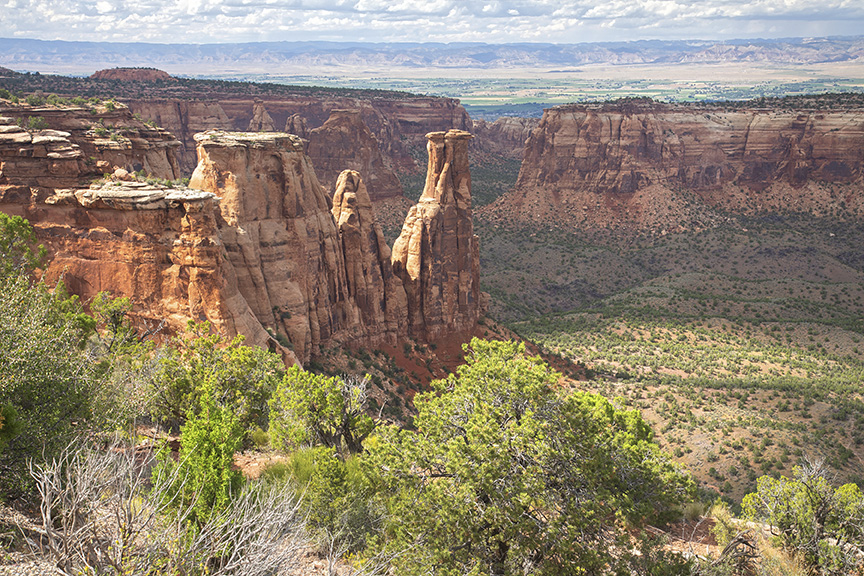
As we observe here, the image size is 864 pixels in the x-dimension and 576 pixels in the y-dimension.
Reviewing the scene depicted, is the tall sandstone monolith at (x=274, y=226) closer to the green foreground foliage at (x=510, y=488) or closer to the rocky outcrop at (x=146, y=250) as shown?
the rocky outcrop at (x=146, y=250)

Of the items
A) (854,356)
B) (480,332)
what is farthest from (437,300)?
(854,356)

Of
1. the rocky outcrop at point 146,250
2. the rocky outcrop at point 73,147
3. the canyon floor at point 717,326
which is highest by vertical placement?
the rocky outcrop at point 73,147

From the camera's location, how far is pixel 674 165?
104438 millimetres

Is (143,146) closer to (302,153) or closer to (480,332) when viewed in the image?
(302,153)

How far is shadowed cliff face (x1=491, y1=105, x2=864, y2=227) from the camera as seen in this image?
326 ft

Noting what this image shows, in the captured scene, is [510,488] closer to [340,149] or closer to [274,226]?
[274,226]

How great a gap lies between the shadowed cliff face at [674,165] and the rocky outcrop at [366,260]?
61152 millimetres

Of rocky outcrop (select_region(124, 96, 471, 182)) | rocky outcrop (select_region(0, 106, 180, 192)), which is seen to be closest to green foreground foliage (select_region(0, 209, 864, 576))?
rocky outcrop (select_region(0, 106, 180, 192))

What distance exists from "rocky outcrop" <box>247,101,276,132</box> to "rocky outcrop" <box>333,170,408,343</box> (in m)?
72.1

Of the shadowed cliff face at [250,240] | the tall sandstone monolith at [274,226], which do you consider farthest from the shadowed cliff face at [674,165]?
the tall sandstone monolith at [274,226]

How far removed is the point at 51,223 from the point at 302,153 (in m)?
14.4

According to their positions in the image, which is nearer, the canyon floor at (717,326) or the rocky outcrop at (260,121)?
the canyon floor at (717,326)

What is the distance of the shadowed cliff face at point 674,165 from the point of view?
9950 cm

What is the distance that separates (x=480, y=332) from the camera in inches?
2078
